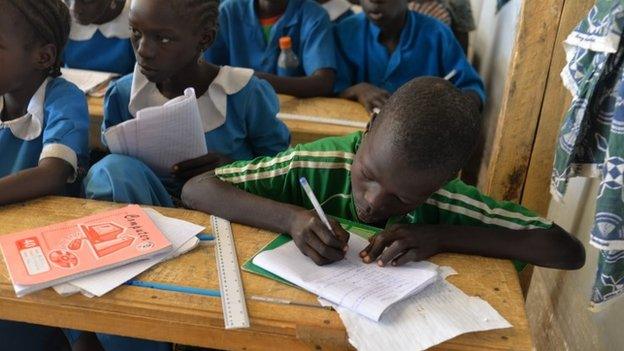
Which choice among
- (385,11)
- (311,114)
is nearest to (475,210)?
(311,114)

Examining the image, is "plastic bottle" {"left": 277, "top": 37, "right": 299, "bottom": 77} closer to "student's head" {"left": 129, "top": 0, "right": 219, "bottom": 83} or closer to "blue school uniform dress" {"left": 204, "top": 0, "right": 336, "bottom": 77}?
"blue school uniform dress" {"left": 204, "top": 0, "right": 336, "bottom": 77}

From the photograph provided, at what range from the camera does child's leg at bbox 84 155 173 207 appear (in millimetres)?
1284

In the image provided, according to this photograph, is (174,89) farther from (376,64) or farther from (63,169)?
(376,64)

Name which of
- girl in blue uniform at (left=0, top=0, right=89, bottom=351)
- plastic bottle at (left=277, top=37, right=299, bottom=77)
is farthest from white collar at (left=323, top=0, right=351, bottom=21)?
girl in blue uniform at (left=0, top=0, right=89, bottom=351)

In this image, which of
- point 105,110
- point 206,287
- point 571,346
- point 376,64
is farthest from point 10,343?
point 376,64

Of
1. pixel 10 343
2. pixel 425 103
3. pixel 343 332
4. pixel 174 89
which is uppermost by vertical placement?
pixel 425 103

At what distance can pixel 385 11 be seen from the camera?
2416 millimetres

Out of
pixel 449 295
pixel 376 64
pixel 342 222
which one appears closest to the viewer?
pixel 449 295

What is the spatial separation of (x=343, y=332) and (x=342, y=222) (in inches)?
13.6

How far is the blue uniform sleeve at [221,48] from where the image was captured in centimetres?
246

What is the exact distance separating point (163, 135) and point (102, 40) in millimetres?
1120

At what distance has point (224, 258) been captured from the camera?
107 centimetres

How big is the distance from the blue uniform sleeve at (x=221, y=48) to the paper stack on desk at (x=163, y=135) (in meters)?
1.05

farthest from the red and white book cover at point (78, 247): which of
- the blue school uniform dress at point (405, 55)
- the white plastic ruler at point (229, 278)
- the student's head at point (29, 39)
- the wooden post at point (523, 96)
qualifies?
the blue school uniform dress at point (405, 55)
